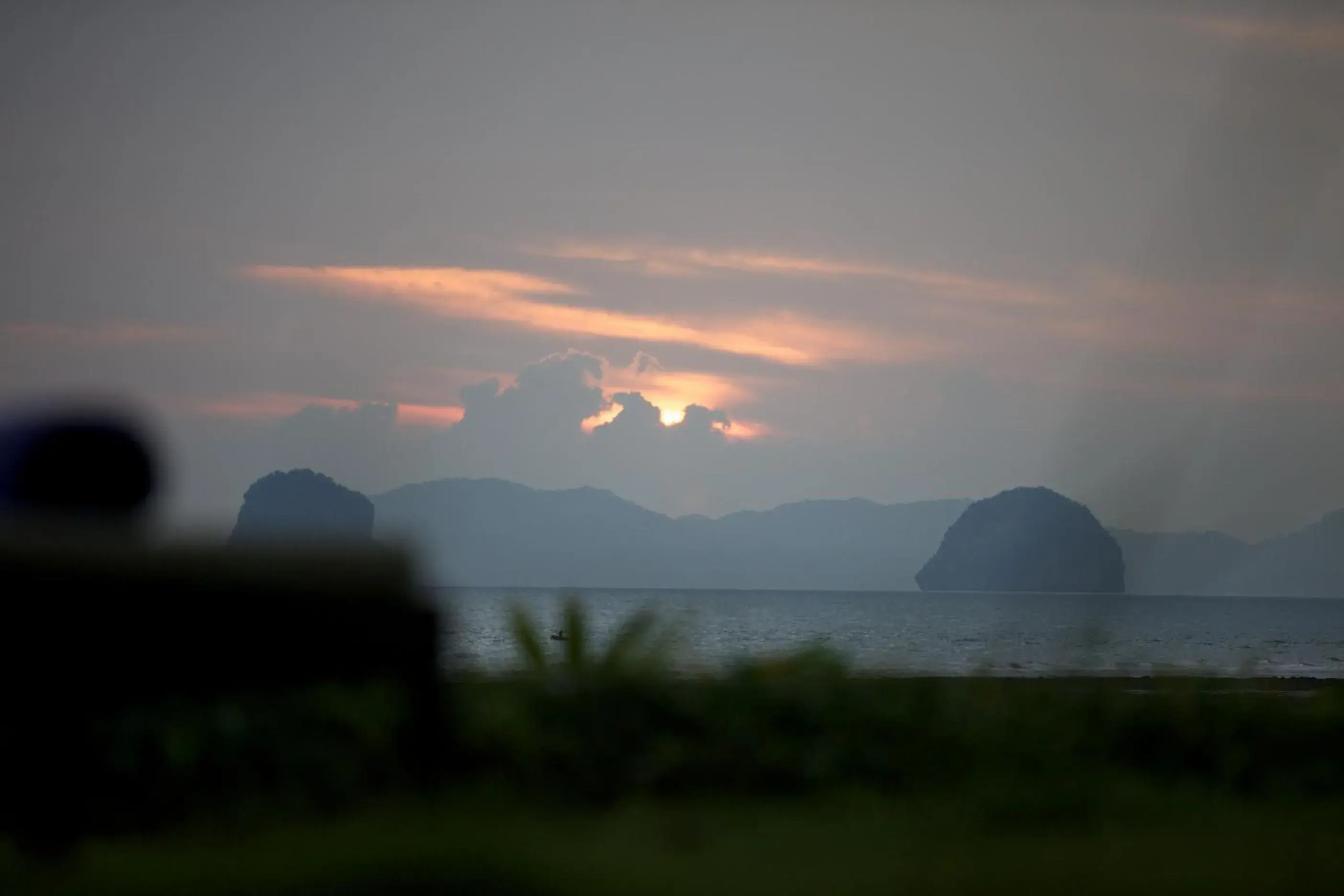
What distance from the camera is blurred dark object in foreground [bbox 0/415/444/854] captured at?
531cm

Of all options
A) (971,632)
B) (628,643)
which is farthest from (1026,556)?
(971,632)

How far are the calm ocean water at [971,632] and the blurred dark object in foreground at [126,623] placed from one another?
0.42 m

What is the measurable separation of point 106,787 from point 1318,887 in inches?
211

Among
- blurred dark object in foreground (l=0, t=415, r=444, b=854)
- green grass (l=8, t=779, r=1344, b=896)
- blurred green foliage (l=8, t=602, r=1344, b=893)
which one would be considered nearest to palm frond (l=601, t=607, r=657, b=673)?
blurred green foliage (l=8, t=602, r=1344, b=893)

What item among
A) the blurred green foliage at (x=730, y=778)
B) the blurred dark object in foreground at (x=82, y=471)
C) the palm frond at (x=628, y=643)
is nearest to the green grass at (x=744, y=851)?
the blurred green foliage at (x=730, y=778)

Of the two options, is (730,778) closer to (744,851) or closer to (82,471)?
(744,851)

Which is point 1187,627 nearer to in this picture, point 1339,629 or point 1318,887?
point 1339,629

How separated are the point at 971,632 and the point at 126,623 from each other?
240ft

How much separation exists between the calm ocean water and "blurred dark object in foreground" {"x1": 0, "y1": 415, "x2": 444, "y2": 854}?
0.42 meters

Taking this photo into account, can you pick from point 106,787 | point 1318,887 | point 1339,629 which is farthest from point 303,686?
point 1339,629

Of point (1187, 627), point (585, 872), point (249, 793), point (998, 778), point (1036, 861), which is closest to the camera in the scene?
point (585, 872)

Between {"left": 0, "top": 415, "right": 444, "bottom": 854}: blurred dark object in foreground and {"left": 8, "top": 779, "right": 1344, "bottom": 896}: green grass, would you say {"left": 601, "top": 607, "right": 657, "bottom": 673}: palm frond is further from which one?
{"left": 0, "top": 415, "right": 444, "bottom": 854}: blurred dark object in foreground

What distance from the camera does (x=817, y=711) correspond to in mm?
6914

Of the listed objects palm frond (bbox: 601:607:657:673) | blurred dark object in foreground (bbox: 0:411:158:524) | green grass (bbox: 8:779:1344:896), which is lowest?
green grass (bbox: 8:779:1344:896)
